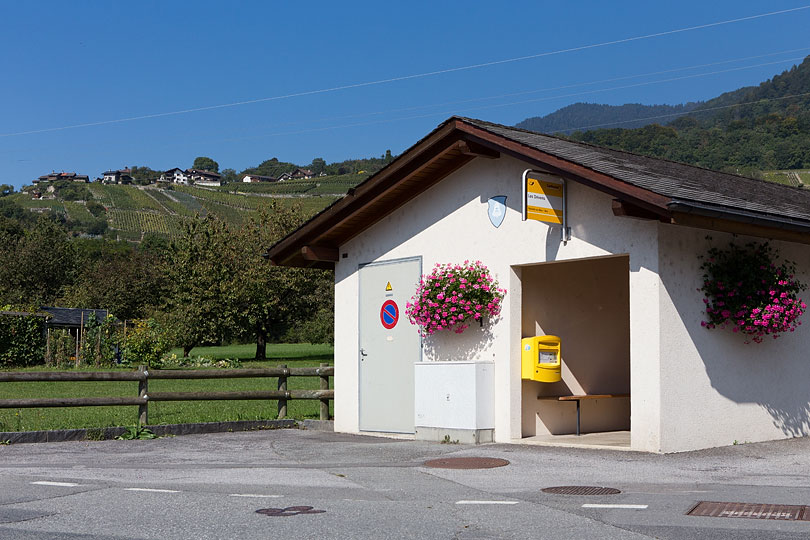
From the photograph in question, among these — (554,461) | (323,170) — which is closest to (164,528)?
(554,461)

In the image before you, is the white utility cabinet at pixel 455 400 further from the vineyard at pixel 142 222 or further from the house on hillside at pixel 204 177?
the house on hillside at pixel 204 177

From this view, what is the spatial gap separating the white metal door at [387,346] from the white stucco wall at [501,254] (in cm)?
19

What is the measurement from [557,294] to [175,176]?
166m

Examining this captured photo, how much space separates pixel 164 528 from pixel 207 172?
182503 mm

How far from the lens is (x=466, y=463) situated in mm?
10336

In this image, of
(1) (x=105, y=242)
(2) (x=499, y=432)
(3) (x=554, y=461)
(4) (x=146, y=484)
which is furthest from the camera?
(1) (x=105, y=242)

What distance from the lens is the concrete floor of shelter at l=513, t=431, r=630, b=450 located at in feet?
38.2

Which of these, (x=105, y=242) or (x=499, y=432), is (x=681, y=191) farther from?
(x=105, y=242)

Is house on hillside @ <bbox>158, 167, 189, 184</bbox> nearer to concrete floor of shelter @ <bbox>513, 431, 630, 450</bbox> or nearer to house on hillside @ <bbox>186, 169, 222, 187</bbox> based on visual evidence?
house on hillside @ <bbox>186, 169, 222, 187</bbox>

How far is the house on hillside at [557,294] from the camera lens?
35.9 ft

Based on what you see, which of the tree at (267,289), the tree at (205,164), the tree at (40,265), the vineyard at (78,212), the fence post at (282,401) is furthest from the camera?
the tree at (205,164)

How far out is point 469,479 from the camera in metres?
9.07

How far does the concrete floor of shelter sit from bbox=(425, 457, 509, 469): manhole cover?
161 centimetres

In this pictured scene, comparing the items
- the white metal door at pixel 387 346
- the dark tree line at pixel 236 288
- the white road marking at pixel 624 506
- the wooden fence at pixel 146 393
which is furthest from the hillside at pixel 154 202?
the white road marking at pixel 624 506
